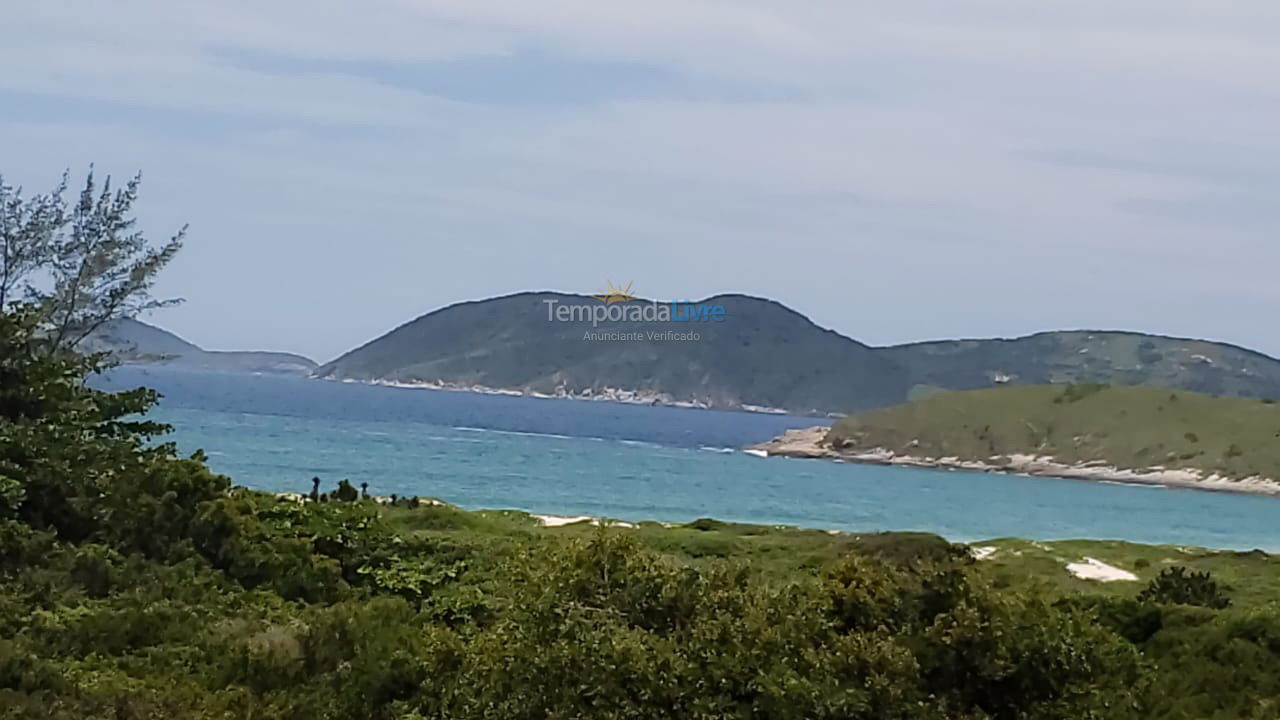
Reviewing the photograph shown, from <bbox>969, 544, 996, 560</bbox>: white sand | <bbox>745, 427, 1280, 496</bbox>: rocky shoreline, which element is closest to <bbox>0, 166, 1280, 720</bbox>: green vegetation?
<bbox>969, 544, 996, 560</bbox>: white sand

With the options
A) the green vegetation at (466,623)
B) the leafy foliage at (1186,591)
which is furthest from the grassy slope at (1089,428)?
the green vegetation at (466,623)

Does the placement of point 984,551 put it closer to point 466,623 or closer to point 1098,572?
point 1098,572

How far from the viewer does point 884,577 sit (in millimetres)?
14062

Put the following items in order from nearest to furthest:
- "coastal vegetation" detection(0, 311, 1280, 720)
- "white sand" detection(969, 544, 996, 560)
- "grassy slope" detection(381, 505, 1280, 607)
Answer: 1. "coastal vegetation" detection(0, 311, 1280, 720)
2. "grassy slope" detection(381, 505, 1280, 607)
3. "white sand" detection(969, 544, 996, 560)

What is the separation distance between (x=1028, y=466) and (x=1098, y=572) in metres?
84.9

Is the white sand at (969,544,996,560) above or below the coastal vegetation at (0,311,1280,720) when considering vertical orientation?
below

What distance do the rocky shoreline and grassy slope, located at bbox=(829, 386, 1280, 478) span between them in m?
1.14

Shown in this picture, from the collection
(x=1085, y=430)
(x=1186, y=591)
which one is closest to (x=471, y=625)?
(x=1186, y=591)

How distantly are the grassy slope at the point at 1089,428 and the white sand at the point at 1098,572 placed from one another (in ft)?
260

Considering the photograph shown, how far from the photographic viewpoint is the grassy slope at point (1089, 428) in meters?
112

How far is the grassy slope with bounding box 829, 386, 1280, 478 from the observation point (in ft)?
367

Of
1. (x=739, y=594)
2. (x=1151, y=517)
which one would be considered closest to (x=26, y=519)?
(x=739, y=594)

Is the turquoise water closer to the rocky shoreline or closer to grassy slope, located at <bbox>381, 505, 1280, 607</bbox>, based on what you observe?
the rocky shoreline

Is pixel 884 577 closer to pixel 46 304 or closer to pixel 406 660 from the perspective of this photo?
pixel 406 660
